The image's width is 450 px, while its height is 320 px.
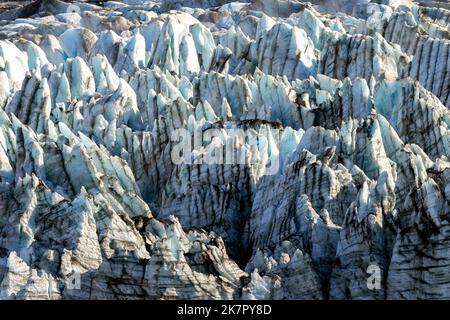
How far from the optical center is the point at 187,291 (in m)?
27.6

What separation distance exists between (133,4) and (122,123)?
53.4m

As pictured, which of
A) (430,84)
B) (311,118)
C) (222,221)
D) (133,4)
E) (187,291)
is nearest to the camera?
(187,291)

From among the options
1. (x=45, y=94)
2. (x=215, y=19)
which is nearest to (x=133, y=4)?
(x=215, y=19)

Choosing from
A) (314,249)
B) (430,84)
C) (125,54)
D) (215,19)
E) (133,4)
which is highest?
(314,249)

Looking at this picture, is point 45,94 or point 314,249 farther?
point 45,94

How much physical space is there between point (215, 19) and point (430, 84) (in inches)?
1316

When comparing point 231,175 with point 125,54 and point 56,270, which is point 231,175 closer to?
point 56,270

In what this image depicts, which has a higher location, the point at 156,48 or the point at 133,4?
the point at 156,48

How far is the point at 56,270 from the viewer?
28812 mm

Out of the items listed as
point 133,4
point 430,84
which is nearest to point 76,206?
point 430,84

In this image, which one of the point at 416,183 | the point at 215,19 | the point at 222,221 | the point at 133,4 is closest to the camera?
the point at 416,183

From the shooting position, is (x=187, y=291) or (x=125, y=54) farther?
(x=125, y=54)

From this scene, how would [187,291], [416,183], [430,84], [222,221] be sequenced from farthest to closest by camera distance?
[430,84], [222,221], [416,183], [187,291]

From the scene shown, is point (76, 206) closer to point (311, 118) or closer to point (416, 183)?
point (416, 183)
